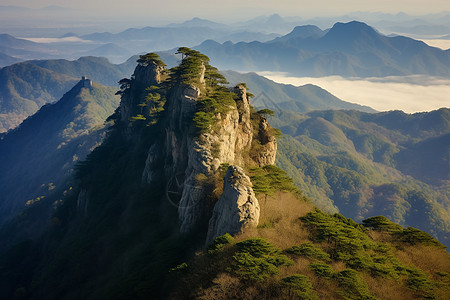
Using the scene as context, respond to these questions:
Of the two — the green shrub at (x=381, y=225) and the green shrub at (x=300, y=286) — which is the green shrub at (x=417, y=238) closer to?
the green shrub at (x=381, y=225)

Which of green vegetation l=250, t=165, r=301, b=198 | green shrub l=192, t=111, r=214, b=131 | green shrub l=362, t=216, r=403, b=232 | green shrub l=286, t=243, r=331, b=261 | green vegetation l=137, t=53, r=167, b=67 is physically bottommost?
green shrub l=362, t=216, r=403, b=232

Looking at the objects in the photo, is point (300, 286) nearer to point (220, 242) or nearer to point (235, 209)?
point (220, 242)

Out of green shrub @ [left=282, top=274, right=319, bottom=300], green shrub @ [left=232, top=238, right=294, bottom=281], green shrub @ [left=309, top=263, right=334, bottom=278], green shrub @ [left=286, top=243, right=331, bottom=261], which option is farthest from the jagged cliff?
green shrub @ [left=282, top=274, right=319, bottom=300]

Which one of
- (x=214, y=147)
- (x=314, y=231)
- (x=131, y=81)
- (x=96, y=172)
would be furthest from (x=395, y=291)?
(x=131, y=81)

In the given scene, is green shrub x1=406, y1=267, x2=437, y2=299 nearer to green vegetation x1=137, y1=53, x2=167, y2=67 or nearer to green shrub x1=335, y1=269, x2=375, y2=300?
green shrub x1=335, y1=269, x2=375, y2=300

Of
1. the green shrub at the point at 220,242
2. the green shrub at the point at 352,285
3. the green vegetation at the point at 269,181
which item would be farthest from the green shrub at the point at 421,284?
the green vegetation at the point at 269,181
